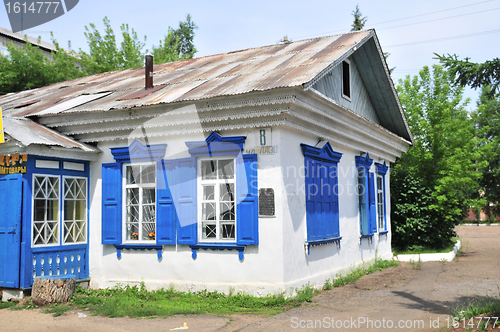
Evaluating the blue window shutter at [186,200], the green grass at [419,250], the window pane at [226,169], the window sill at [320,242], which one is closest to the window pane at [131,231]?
the blue window shutter at [186,200]

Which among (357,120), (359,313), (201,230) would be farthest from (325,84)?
(359,313)

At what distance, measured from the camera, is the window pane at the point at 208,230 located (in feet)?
27.3

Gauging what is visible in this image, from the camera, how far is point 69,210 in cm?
903

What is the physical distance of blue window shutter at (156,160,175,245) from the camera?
27.9ft

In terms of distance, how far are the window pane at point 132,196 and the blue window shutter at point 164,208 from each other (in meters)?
0.60

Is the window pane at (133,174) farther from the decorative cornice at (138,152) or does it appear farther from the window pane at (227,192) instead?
the window pane at (227,192)

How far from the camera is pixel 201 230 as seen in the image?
27.4 feet

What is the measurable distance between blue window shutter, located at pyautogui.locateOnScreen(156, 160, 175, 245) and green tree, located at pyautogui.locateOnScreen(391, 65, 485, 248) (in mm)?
9065

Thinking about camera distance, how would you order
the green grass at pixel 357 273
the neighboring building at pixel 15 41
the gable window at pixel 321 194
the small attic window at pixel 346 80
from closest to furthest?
the gable window at pixel 321 194 → the green grass at pixel 357 273 → the small attic window at pixel 346 80 → the neighboring building at pixel 15 41

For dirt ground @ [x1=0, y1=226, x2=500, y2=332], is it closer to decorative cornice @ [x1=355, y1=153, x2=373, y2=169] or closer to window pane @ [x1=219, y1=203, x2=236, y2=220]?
window pane @ [x1=219, y1=203, x2=236, y2=220]

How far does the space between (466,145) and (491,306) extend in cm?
1077

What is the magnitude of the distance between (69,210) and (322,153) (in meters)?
5.05

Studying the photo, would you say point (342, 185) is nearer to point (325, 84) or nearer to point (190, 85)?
point (325, 84)

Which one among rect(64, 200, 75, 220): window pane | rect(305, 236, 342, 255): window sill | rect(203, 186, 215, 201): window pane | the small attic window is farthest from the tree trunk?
the small attic window
